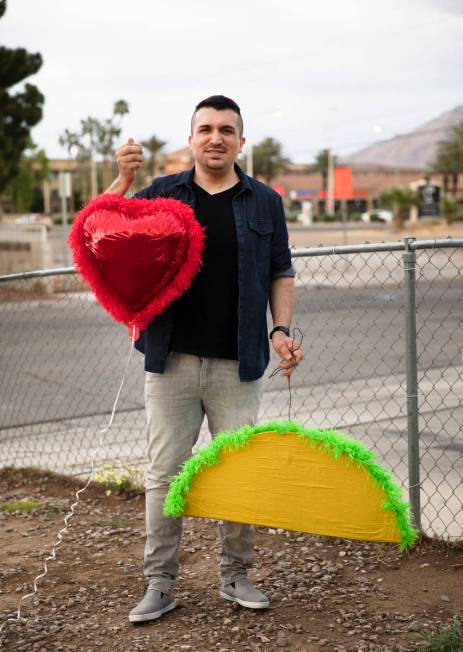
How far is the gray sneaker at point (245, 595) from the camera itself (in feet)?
10.8

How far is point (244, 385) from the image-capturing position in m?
3.24

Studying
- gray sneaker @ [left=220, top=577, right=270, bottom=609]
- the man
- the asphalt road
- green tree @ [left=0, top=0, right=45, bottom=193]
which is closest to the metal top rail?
the man

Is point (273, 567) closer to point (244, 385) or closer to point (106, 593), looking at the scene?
point (106, 593)

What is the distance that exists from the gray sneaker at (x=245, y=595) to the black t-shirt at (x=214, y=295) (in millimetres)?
935

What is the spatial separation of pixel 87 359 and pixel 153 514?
6931mm

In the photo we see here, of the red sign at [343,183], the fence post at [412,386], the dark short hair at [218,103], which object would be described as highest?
the red sign at [343,183]

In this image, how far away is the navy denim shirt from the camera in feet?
10.3

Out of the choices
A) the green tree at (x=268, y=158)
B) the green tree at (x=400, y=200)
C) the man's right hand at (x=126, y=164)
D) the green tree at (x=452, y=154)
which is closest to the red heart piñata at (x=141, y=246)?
the man's right hand at (x=126, y=164)

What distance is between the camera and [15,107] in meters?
18.3

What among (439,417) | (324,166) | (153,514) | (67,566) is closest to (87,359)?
(439,417)

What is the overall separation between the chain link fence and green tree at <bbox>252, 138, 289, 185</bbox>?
233 ft

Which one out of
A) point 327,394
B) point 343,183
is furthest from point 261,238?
point 343,183

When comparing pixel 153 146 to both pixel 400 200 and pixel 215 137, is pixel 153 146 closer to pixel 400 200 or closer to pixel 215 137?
pixel 400 200

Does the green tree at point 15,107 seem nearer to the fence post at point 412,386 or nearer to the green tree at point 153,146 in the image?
the fence post at point 412,386
